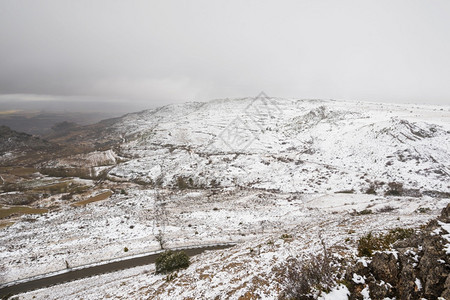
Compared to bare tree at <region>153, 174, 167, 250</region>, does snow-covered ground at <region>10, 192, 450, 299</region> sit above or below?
above

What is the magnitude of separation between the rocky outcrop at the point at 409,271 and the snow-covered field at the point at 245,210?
1464 mm

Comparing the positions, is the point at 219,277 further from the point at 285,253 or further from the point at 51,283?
the point at 51,283

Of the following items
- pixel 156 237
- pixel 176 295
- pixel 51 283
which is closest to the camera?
pixel 176 295

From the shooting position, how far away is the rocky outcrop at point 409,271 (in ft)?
28.0

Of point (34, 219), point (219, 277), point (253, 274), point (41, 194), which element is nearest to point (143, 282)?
point (219, 277)

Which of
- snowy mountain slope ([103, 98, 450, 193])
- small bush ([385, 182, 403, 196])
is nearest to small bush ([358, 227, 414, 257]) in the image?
small bush ([385, 182, 403, 196])

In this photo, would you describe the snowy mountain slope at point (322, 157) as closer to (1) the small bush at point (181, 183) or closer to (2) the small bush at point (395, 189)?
(2) the small bush at point (395, 189)

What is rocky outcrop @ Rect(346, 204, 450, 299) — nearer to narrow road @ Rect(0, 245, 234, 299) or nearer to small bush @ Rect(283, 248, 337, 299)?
small bush @ Rect(283, 248, 337, 299)

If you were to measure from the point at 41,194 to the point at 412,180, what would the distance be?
97156 mm

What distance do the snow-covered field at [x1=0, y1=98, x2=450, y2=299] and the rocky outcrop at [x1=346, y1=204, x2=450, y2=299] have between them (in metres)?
1.46

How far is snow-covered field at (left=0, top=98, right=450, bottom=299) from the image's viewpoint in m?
17.2

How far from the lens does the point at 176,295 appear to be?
14.2 meters

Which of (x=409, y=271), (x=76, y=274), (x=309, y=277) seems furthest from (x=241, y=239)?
(x=409, y=271)

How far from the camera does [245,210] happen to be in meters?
Result: 40.1
